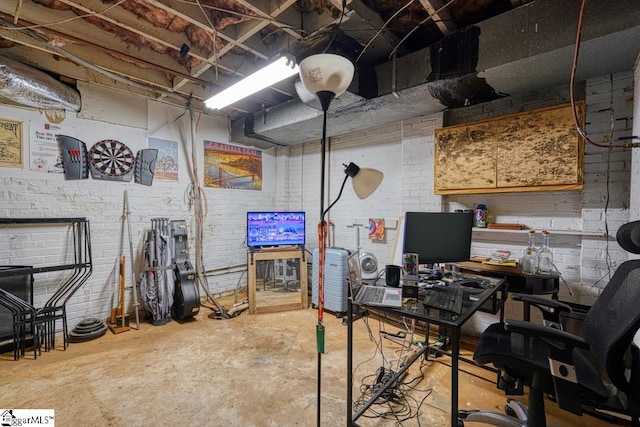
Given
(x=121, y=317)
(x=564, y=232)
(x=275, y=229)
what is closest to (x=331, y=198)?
(x=275, y=229)

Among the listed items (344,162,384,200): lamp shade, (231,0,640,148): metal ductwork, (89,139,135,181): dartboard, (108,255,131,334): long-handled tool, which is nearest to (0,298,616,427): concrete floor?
(108,255,131,334): long-handled tool

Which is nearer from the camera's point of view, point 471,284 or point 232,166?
point 471,284

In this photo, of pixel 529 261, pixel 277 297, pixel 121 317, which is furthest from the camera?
pixel 277 297

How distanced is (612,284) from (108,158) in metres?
4.57

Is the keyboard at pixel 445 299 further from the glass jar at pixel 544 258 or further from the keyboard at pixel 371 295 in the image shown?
the glass jar at pixel 544 258

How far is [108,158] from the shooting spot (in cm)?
342

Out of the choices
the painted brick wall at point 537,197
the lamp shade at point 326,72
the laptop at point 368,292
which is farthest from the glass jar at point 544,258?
the lamp shade at point 326,72

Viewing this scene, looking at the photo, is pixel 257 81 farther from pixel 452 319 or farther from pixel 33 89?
pixel 452 319

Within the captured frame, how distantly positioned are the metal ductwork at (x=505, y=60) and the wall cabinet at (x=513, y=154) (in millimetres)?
263

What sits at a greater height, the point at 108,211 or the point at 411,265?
the point at 108,211

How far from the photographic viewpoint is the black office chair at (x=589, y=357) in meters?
1.21

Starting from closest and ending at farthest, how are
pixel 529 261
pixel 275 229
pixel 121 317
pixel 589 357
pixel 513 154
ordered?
pixel 589 357
pixel 529 261
pixel 513 154
pixel 121 317
pixel 275 229

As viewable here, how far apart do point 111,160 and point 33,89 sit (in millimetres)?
916

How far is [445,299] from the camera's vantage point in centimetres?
164
